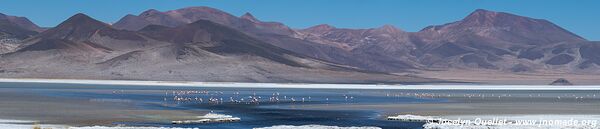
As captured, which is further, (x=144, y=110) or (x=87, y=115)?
(x=144, y=110)

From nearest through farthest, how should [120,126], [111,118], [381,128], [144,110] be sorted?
[120,126] → [381,128] → [111,118] → [144,110]

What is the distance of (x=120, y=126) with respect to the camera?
5153cm

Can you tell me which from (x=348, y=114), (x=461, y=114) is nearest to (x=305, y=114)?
(x=348, y=114)

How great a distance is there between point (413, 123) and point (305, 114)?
41.3ft

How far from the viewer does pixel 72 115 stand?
203 ft

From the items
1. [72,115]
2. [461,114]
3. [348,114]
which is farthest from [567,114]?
[72,115]

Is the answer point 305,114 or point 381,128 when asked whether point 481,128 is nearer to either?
point 381,128

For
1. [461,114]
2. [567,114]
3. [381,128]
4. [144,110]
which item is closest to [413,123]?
[381,128]

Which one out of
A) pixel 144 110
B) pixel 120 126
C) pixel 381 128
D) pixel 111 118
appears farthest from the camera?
pixel 144 110

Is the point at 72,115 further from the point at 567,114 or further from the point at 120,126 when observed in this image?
the point at 567,114

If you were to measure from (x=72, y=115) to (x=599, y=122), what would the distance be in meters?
32.7

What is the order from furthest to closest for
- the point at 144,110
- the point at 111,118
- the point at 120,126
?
the point at 144,110 < the point at 111,118 < the point at 120,126

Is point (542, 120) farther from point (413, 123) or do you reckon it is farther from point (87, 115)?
point (87, 115)

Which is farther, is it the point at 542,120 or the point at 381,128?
the point at 542,120
